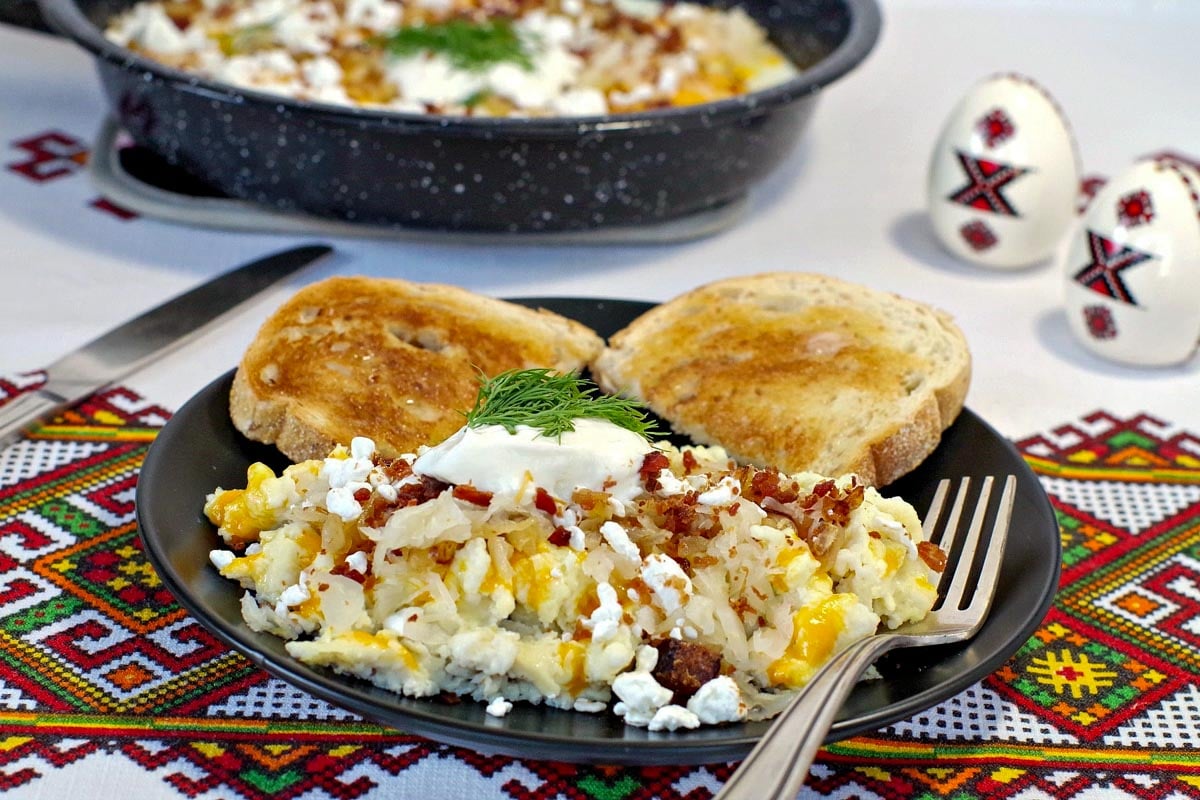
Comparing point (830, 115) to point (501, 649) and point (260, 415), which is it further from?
point (501, 649)

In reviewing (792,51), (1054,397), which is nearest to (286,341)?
(1054,397)

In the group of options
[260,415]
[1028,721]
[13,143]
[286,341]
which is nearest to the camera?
[1028,721]

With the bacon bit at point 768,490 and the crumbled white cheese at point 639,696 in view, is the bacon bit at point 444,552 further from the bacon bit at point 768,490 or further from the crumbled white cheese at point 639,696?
the bacon bit at point 768,490

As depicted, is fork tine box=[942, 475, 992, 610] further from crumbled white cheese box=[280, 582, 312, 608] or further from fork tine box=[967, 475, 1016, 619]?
crumbled white cheese box=[280, 582, 312, 608]

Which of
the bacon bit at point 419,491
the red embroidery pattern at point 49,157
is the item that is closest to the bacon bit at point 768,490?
the bacon bit at point 419,491

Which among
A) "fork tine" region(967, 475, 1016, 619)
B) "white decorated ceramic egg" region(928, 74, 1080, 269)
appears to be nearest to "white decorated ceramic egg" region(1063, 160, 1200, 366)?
"white decorated ceramic egg" region(928, 74, 1080, 269)

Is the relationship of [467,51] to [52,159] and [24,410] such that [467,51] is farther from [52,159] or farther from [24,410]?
[24,410]

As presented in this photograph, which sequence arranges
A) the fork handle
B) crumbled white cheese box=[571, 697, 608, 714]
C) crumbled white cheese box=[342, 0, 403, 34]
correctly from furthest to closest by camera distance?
1. crumbled white cheese box=[342, 0, 403, 34]
2. crumbled white cheese box=[571, 697, 608, 714]
3. the fork handle
